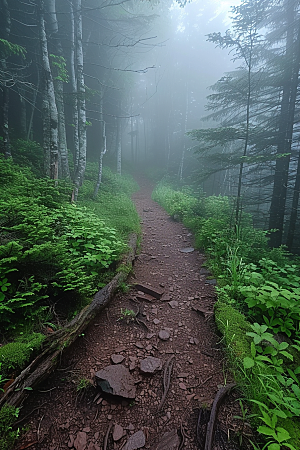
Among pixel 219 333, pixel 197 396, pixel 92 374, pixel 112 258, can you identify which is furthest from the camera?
pixel 112 258

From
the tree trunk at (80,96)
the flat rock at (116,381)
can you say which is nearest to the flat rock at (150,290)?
the flat rock at (116,381)

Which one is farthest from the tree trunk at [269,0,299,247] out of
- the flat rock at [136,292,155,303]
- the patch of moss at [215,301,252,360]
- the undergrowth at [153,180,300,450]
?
the flat rock at [136,292,155,303]

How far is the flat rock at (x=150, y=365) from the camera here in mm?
2232

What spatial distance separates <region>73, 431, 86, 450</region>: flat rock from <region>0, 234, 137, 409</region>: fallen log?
564mm

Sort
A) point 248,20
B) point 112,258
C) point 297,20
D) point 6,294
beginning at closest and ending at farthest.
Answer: point 6,294, point 112,258, point 248,20, point 297,20

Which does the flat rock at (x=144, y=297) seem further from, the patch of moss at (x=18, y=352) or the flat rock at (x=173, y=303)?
the patch of moss at (x=18, y=352)

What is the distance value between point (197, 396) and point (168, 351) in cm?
63

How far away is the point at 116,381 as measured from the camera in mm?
2029

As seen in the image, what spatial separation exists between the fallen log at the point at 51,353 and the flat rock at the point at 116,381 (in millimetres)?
503

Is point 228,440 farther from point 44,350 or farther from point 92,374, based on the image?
point 44,350

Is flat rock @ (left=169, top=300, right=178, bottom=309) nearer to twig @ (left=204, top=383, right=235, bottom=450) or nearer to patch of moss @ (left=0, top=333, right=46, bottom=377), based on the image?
twig @ (left=204, top=383, right=235, bottom=450)

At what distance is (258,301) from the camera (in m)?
2.82

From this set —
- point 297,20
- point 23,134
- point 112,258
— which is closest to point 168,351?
point 112,258

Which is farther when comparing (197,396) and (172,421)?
(197,396)
